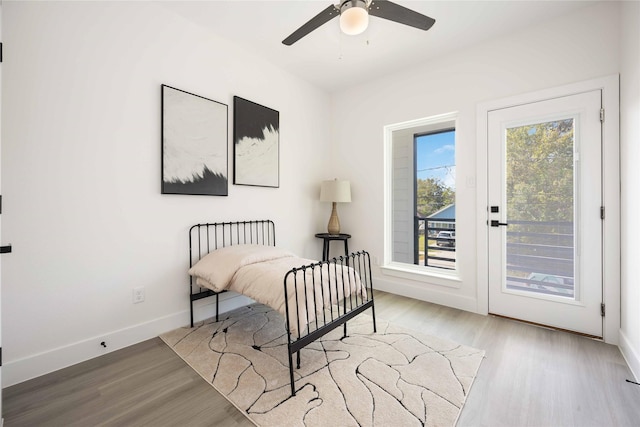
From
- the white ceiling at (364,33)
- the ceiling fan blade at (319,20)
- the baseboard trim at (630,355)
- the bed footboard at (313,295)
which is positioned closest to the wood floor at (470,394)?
the baseboard trim at (630,355)

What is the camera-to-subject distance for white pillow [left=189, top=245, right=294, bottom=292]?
7.31 feet

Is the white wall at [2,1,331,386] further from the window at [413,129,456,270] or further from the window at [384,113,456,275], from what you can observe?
the window at [413,129,456,270]

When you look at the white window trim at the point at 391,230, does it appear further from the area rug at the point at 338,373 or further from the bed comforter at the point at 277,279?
the bed comforter at the point at 277,279

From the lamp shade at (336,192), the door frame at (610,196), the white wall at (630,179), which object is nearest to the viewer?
the white wall at (630,179)

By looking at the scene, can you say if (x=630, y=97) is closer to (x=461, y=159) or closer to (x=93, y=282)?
(x=461, y=159)

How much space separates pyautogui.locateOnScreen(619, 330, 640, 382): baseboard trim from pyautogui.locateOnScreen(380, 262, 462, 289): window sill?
1208mm

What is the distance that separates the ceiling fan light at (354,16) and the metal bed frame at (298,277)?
5.01ft

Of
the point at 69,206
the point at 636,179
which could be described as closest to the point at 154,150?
the point at 69,206

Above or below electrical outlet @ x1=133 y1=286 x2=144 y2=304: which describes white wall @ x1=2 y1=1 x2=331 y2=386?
above

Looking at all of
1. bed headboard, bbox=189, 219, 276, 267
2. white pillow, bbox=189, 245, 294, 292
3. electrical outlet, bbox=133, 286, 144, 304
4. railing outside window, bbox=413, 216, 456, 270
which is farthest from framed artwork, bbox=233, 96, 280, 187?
railing outside window, bbox=413, 216, 456, 270

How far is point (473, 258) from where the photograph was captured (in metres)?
2.94

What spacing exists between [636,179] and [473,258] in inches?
54.1

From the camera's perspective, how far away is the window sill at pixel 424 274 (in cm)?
309

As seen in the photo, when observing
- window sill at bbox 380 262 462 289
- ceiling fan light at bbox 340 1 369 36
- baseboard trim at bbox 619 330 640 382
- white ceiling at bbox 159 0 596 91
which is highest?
white ceiling at bbox 159 0 596 91
